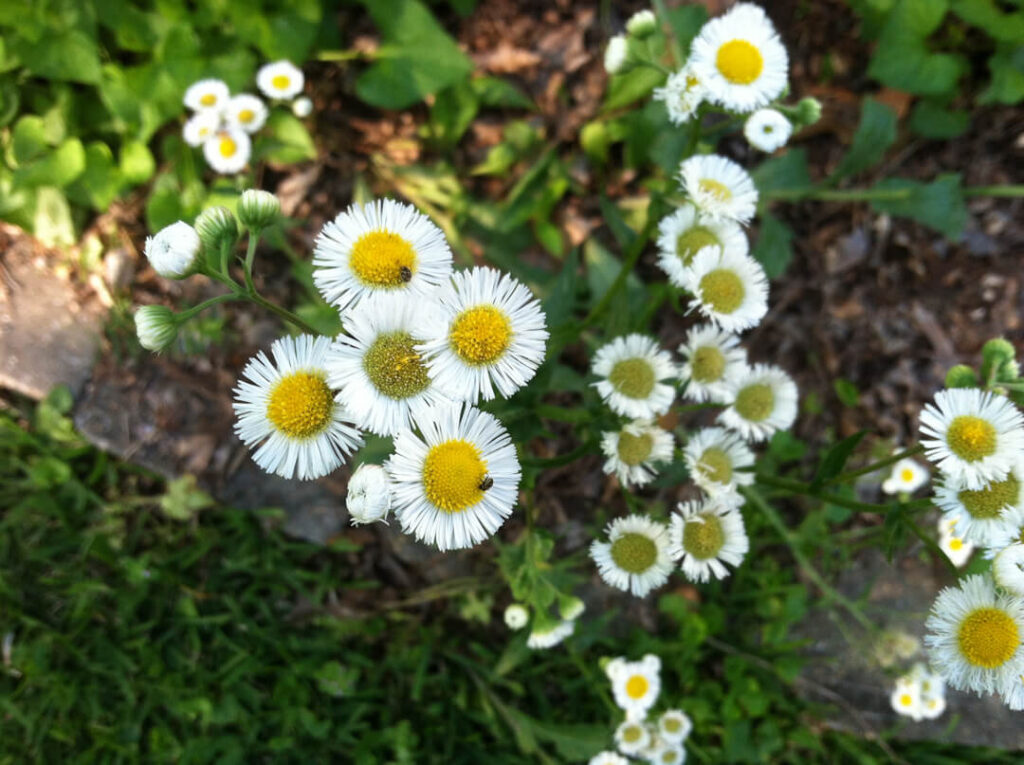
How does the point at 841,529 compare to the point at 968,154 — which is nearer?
the point at 841,529

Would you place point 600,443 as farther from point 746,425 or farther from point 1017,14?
point 1017,14

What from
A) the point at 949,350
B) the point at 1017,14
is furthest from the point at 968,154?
the point at 949,350

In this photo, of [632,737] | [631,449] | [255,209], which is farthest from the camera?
[632,737]

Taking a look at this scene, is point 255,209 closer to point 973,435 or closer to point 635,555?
point 635,555

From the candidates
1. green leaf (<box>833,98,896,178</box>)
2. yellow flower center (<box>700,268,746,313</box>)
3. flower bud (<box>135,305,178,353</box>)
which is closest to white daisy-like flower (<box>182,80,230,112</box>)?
flower bud (<box>135,305,178,353</box>)

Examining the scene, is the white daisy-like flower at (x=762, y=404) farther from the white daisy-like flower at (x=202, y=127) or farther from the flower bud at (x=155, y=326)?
the white daisy-like flower at (x=202, y=127)

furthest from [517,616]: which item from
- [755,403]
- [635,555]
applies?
[755,403]
